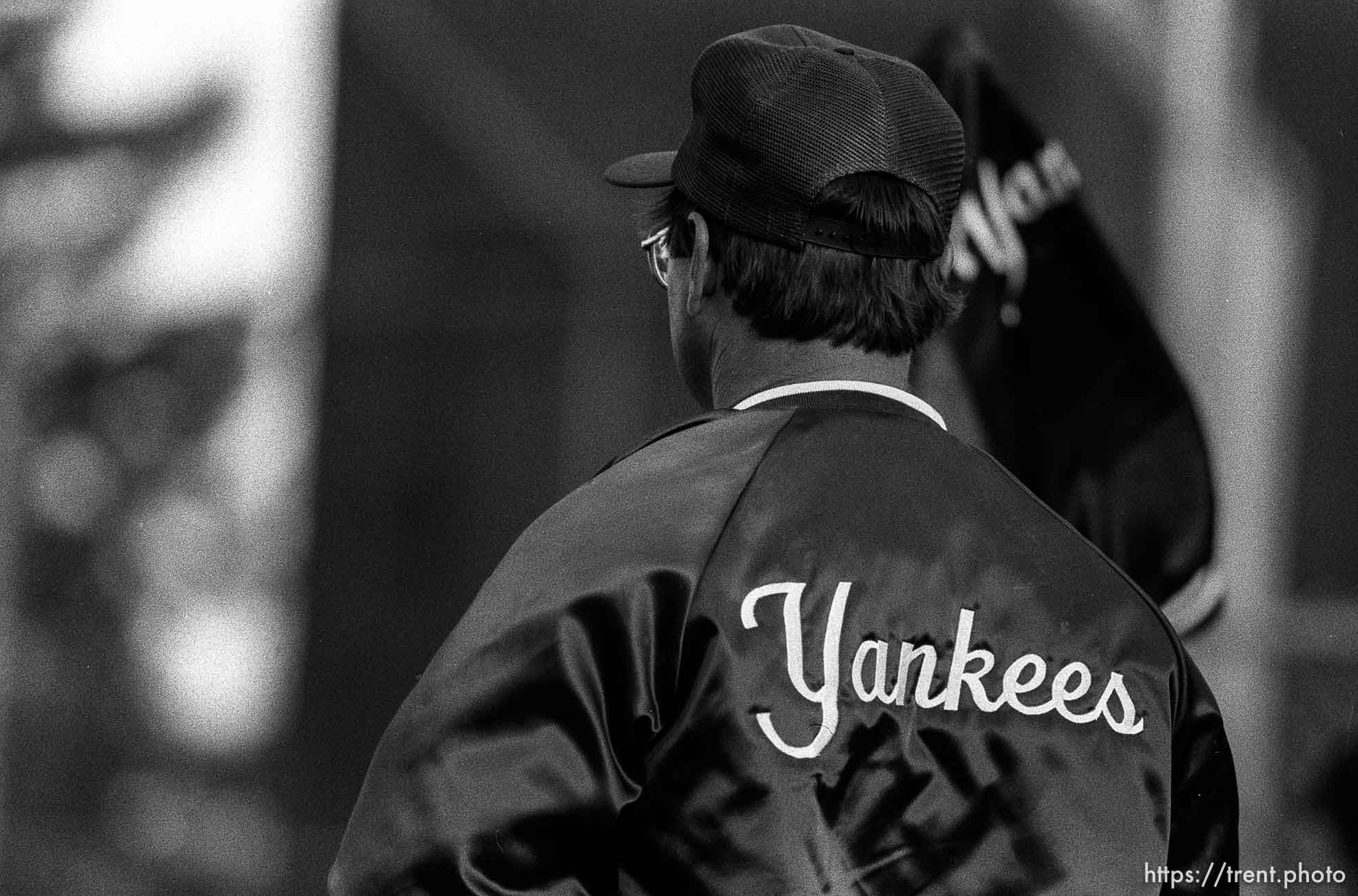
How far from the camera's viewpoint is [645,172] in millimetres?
1361

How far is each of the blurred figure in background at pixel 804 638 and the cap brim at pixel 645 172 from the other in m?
0.04

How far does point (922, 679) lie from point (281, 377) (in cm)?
158

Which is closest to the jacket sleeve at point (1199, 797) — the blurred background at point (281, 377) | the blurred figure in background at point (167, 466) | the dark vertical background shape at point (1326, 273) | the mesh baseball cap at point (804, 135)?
the mesh baseball cap at point (804, 135)

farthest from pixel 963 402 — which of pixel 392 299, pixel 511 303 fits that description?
pixel 392 299

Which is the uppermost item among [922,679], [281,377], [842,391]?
[842,391]

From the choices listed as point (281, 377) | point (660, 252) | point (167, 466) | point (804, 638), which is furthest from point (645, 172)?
point (167, 466)

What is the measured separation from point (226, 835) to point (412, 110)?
1.10 m

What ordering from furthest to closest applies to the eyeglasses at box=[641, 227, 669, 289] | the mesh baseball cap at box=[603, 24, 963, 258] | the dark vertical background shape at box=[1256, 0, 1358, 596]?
1. the dark vertical background shape at box=[1256, 0, 1358, 596]
2. the eyeglasses at box=[641, 227, 669, 289]
3. the mesh baseball cap at box=[603, 24, 963, 258]

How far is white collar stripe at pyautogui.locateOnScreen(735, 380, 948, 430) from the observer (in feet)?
3.92

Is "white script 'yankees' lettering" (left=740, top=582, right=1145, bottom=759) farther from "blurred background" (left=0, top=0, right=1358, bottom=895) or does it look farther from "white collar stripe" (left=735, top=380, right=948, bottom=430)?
"blurred background" (left=0, top=0, right=1358, bottom=895)

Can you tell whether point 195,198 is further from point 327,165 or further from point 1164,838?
point 1164,838

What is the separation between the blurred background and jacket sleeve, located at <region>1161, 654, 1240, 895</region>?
127 centimetres

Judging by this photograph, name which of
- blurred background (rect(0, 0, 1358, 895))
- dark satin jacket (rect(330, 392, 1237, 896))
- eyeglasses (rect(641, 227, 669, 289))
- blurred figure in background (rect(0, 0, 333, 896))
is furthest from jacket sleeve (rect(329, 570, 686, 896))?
blurred figure in background (rect(0, 0, 333, 896))

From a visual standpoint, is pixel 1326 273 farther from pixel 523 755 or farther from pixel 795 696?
pixel 523 755
